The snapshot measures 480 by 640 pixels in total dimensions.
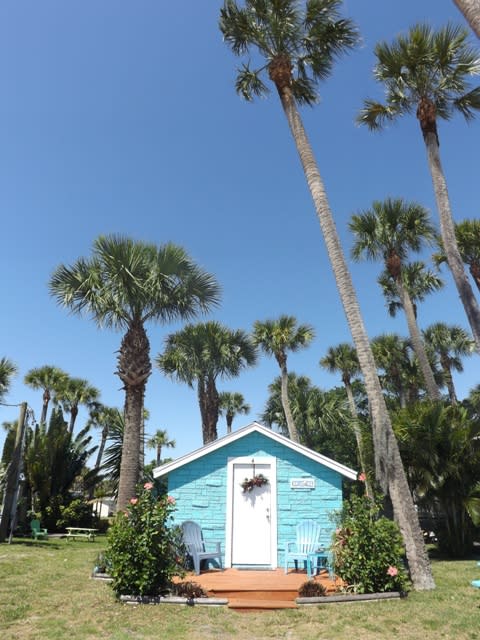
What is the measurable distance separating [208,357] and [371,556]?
16080 millimetres

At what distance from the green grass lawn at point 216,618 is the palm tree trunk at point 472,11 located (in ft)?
28.2

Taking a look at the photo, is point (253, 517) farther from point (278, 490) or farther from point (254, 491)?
point (278, 490)

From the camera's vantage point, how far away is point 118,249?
13062 millimetres

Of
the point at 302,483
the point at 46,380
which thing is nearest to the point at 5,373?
the point at 46,380

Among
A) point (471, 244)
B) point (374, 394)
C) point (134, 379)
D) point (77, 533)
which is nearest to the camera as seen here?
point (374, 394)

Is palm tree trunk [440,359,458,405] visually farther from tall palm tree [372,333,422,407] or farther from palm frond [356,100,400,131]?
palm frond [356,100,400,131]

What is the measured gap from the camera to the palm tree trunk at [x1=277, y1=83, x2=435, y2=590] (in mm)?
8586

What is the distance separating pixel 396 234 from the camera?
18062 millimetres

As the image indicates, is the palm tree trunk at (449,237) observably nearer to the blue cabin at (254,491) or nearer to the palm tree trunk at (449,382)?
the blue cabin at (254,491)

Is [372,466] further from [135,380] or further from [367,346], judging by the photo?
[135,380]

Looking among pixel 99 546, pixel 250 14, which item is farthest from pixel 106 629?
pixel 250 14

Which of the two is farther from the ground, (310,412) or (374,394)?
(310,412)

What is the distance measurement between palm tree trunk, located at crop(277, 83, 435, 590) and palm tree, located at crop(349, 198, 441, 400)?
7.27 meters

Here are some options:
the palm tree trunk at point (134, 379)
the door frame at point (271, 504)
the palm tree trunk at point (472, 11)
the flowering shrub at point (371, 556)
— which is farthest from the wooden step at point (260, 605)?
the palm tree trunk at point (472, 11)
